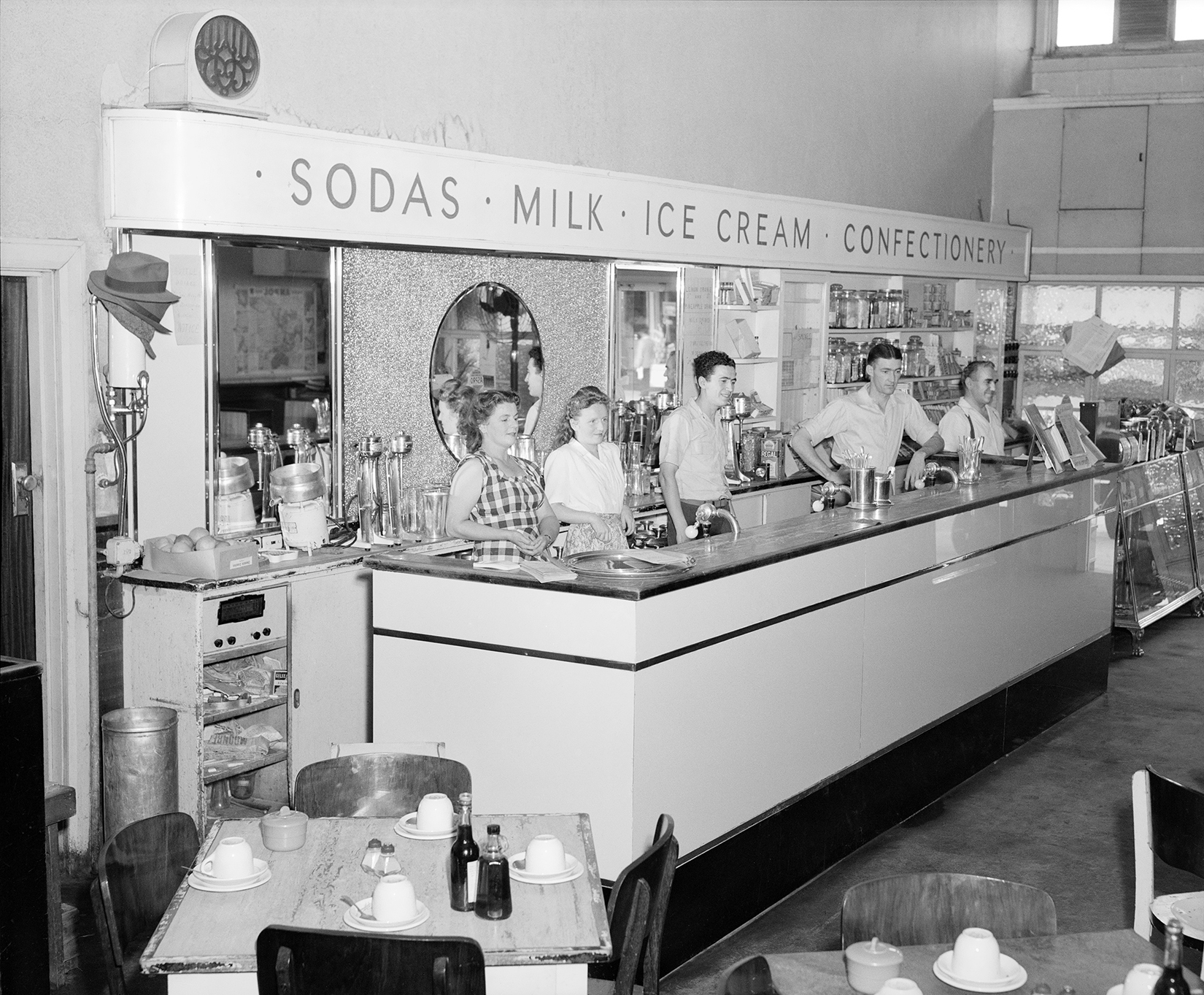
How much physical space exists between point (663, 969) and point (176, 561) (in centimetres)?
226

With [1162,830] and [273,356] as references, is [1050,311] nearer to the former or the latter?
[273,356]

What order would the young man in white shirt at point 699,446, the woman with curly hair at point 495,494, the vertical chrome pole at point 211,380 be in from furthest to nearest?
the young man in white shirt at point 699,446 → the vertical chrome pole at point 211,380 → the woman with curly hair at point 495,494

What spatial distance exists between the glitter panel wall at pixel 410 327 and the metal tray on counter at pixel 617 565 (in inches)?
73.4

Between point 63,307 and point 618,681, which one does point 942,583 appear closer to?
point 618,681

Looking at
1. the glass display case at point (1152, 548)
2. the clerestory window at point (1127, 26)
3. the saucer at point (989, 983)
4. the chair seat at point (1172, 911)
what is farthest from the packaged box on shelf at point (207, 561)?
the clerestory window at point (1127, 26)

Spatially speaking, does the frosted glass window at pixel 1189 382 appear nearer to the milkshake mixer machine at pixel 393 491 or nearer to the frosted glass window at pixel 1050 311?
the frosted glass window at pixel 1050 311

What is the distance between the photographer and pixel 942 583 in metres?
6.29

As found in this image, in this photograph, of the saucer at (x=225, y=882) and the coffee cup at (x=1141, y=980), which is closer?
the coffee cup at (x=1141, y=980)

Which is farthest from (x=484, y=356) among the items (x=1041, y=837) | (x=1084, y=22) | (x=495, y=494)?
(x=1084, y=22)

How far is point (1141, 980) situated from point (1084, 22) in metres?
13.4

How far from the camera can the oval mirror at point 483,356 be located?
6844mm

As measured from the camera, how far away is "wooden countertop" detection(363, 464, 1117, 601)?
4.52 metres

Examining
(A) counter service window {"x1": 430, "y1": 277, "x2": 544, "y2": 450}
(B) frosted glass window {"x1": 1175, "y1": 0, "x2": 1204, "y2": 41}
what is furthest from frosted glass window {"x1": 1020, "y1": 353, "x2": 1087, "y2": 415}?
(A) counter service window {"x1": 430, "y1": 277, "x2": 544, "y2": 450}

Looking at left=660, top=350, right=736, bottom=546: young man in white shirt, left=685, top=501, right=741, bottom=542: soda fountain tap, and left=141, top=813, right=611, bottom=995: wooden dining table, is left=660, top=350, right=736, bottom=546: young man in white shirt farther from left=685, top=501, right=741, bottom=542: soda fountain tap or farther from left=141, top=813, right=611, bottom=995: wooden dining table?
left=141, top=813, right=611, bottom=995: wooden dining table
